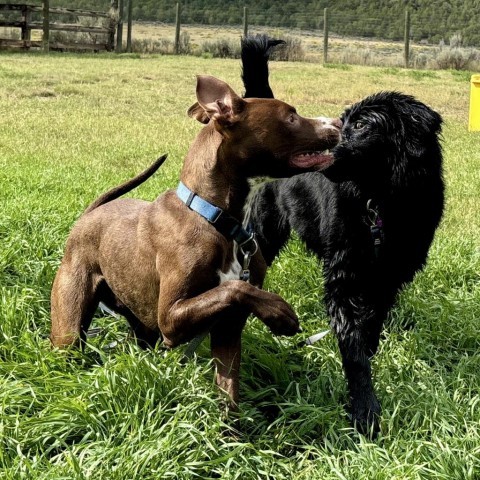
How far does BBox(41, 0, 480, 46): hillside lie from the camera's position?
43.8 m

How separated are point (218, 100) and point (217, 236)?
512 millimetres

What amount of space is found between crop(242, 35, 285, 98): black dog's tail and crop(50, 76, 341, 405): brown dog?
142cm

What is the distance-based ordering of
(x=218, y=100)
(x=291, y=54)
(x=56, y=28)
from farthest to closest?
(x=291, y=54) → (x=56, y=28) → (x=218, y=100)

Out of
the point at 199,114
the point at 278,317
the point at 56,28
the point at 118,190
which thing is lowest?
the point at 278,317

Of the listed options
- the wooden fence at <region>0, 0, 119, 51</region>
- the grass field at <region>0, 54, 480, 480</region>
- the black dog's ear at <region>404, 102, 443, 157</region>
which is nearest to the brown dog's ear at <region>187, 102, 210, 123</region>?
the grass field at <region>0, 54, 480, 480</region>

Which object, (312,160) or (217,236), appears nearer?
(217,236)

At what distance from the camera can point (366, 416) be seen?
3.42m

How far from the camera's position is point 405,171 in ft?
12.4

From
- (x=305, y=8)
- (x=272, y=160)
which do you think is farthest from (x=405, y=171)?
(x=305, y=8)

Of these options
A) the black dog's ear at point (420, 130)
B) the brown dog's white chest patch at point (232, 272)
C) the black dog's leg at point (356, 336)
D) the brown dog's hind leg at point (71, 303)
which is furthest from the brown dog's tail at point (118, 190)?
the black dog's ear at point (420, 130)

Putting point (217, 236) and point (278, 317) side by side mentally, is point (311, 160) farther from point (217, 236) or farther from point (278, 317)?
point (278, 317)

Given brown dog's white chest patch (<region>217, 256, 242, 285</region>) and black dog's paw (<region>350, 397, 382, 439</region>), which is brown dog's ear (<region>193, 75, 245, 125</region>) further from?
black dog's paw (<region>350, 397, 382, 439</region>)

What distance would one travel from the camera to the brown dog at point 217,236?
2893 millimetres

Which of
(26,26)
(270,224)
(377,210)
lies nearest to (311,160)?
(377,210)
